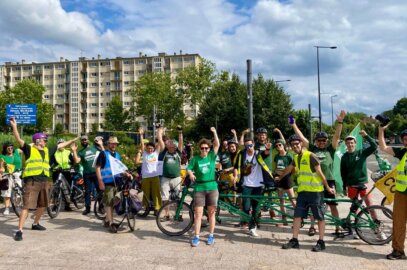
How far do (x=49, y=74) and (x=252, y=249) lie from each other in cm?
11210

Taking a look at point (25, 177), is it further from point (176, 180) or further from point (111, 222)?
point (176, 180)

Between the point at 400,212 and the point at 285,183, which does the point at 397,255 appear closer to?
the point at 400,212

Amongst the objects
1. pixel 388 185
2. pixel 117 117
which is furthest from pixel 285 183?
pixel 117 117

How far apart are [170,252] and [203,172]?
1.41 metres

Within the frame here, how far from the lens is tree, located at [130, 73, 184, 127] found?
5094cm

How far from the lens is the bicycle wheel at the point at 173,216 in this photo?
23.0 feet

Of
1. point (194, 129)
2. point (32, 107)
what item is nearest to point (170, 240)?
point (32, 107)

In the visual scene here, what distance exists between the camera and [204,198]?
256 inches

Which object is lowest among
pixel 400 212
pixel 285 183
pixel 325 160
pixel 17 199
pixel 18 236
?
pixel 18 236

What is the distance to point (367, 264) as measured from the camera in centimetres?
537

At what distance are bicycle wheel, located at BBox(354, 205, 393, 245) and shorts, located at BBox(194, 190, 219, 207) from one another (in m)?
2.44

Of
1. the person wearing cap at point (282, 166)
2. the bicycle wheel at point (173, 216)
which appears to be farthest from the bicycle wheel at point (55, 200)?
the person wearing cap at point (282, 166)

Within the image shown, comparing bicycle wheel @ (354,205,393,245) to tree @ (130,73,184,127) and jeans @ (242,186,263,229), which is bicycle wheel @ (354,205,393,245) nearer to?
jeans @ (242,186,263,229)

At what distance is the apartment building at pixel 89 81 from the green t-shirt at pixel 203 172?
306 feet
